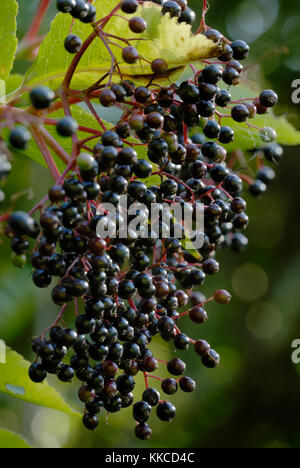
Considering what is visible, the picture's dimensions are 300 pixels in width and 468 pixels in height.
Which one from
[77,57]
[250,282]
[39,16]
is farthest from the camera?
[250,282]

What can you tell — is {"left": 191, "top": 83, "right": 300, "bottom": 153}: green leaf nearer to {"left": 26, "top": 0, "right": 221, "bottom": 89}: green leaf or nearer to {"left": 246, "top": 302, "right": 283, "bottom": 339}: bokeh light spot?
{"left": 26, "top": 0, "right": 221, "bottom": 89}: green leaf

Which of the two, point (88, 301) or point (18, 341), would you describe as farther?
point (18, 341)

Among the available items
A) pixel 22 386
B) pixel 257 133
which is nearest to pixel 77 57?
pixel 257 133

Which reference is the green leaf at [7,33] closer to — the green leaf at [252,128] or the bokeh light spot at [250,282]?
the green leaf at [252,128]

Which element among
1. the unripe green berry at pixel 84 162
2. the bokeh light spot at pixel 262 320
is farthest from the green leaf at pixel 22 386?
the bokeh light spot at pixel 262 320

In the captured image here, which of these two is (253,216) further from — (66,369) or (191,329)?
(66,369)

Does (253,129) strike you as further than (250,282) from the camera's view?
No

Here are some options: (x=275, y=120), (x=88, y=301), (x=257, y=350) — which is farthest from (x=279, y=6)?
(x=88, y=301)

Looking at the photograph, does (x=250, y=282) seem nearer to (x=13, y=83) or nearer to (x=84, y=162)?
(x=13, y=83)
